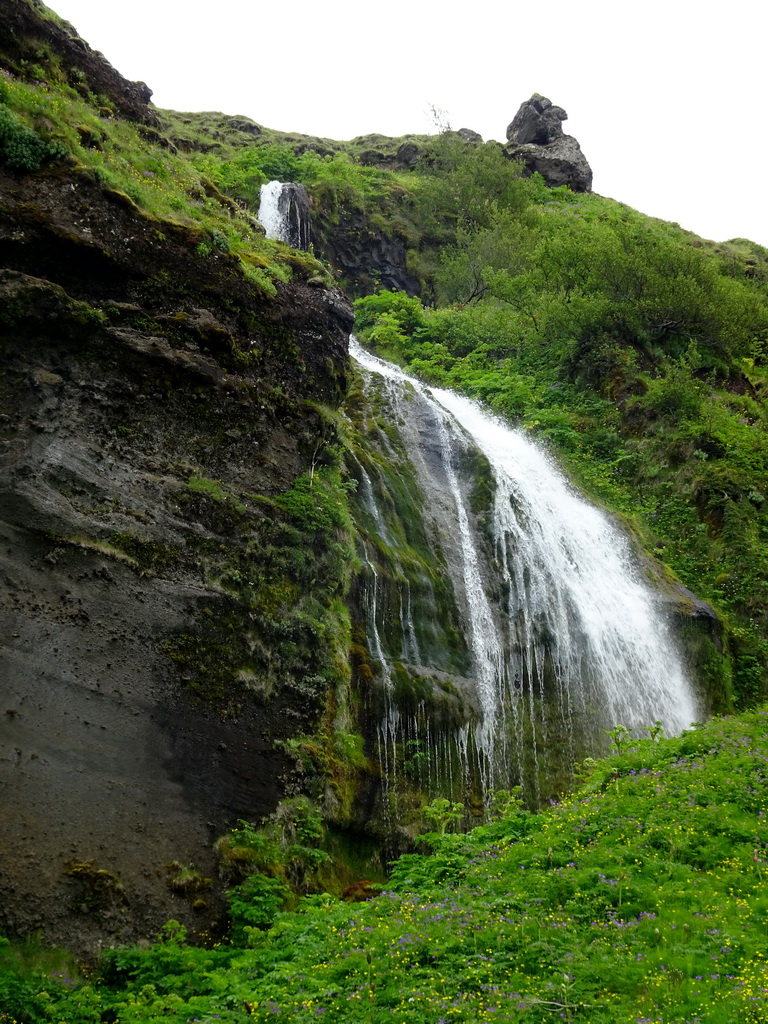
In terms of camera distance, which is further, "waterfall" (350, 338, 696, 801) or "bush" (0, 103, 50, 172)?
"waterfall" (350, 338, 696, 801)

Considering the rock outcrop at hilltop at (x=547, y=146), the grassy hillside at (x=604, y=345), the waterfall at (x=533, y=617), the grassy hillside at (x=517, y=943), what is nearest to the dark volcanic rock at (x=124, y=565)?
the grassy hillside at (x=517, y=943)

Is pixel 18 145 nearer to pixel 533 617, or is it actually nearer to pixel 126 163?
pixel 126 163

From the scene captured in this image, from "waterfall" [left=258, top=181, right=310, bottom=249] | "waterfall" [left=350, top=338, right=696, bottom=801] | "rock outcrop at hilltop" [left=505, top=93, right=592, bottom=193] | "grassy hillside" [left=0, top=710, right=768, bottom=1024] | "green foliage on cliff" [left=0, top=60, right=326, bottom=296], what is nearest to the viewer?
"grassy hillside" [left=0, top=710, right=768, bottom=1024]

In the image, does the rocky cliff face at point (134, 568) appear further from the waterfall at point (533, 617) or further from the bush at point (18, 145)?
the waterfall at point (533, 617)

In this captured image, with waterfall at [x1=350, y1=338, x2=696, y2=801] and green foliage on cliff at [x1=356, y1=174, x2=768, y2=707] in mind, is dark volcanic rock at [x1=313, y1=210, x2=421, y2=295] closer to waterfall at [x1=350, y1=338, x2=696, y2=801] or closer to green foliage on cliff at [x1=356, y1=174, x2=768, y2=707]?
green foliage on cliff at [x1=356, y1=174, x2=768, y2=707]

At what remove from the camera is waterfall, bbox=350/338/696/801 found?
1231 centimetres

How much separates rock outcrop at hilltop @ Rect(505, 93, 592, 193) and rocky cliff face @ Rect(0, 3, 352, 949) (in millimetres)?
42388

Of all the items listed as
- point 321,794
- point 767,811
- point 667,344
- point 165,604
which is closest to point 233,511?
point 165,604

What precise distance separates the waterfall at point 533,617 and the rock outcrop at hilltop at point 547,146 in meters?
35.8

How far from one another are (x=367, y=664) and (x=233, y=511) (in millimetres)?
3204

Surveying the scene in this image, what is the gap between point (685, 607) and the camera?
635 inches

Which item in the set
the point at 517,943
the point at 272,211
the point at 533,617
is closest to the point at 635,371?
the point at 533,617

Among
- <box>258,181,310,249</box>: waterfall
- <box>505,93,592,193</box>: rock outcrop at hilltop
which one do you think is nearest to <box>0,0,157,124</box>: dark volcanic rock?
<box>258,181,310,249</box>: waterfall

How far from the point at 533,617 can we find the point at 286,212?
21.0 meters
